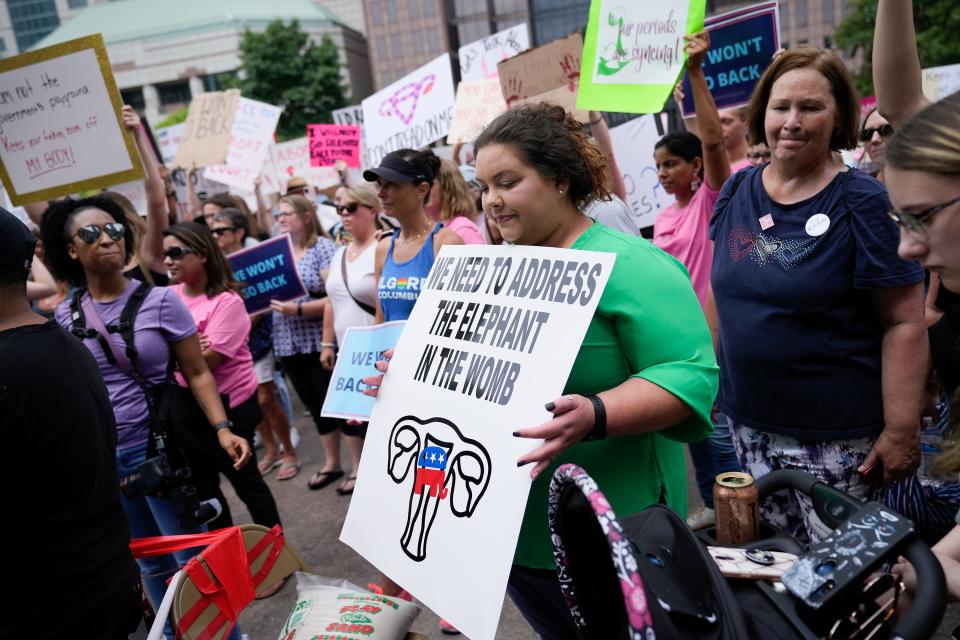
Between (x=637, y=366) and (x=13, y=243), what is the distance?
1.58m

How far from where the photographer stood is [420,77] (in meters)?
6.21

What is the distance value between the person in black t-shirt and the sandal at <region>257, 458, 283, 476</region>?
361 cm

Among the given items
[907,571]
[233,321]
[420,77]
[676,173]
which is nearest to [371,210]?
[233,321]

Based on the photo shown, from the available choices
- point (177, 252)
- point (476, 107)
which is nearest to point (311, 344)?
point (177, 252)

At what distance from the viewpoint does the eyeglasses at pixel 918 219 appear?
3.42ft

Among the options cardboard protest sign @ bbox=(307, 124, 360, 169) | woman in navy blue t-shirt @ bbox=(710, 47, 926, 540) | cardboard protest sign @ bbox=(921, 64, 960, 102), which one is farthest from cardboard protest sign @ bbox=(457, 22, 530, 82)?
woman in navy blue t-shirt @ bbox=(710, 47, 926, 540)

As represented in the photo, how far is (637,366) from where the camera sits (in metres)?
1.52

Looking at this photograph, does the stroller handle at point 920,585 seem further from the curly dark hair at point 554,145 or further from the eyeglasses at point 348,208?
the eyeglasses at point 348,208

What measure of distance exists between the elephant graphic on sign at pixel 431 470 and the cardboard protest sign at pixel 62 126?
93.9 inches

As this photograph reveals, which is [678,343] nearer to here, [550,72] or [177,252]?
[177,252]

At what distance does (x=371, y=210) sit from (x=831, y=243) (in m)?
2.97

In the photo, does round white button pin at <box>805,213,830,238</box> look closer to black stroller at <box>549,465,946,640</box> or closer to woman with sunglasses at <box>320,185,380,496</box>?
black stroller at <box>549,465,946,640</box>

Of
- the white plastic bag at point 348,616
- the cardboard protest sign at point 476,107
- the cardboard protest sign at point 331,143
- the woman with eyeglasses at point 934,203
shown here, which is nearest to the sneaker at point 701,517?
the white plastic bag at point 348,616

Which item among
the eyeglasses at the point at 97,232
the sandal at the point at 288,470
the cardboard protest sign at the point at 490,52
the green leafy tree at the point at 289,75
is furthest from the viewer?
the green leafy tree at the point at 289,75
